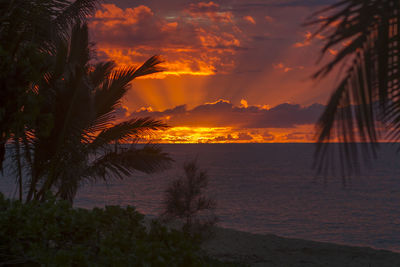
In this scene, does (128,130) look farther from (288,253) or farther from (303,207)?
(303,207)

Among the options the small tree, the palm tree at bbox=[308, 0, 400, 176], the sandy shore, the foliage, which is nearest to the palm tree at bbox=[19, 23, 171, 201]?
the foliage

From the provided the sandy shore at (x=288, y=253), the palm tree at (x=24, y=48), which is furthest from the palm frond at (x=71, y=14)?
the sandy shore at (x=288, y=253)

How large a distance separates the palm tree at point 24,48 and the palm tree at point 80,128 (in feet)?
1.18

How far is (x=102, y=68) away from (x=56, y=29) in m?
1.49

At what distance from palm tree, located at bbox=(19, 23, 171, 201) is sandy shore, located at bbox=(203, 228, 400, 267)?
8.33 meters

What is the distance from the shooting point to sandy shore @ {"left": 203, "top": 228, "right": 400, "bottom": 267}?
1825cm

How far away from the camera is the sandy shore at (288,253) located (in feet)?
59.9

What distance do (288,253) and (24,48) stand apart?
1663 cm

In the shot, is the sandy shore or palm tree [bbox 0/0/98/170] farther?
the sandy shore

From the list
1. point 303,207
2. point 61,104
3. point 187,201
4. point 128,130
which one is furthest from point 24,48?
point 303,207

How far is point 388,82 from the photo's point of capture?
9.96ft

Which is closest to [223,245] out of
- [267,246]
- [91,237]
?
[267,246]

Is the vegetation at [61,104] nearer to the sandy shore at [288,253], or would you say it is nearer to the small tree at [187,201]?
the small tree at [187,201]

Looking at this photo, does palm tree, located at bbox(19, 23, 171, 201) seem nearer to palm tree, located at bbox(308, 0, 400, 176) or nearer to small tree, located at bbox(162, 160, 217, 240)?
small tree, located at bbox(162, 160, 217, 240)
